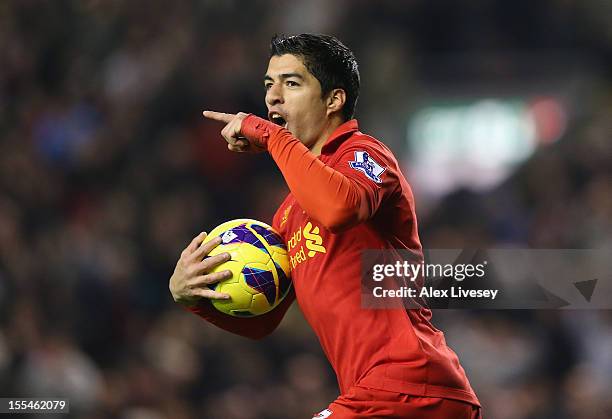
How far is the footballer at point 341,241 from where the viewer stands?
3.13 m

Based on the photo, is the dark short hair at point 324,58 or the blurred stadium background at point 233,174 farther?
the blurred stadium background at point 233,174

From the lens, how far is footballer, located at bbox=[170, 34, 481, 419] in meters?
3.13

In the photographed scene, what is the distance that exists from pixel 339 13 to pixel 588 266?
3920mm

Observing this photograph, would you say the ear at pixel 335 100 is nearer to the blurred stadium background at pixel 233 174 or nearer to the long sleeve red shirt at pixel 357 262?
the long sleeve red shirt at pixel 357 262

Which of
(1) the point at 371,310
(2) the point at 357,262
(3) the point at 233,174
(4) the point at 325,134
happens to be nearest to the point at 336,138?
(4) the point at 325,134

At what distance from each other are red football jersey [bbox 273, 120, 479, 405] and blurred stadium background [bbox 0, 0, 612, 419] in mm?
3573

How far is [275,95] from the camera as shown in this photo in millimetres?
3598

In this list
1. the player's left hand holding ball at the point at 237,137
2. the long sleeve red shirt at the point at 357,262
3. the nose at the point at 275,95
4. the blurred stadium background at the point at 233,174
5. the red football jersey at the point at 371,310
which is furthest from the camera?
the blurred stadium background at the point at 233,174

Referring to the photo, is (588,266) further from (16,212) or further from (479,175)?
(16,212)

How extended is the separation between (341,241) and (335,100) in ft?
1.98

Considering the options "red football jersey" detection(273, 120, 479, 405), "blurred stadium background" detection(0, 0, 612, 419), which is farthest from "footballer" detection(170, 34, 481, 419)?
"blurred stadium background" detection(0, 0, 612, 419)

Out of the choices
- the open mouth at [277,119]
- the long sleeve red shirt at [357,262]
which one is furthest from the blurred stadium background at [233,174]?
the long sleeve red shirt at [357,262]

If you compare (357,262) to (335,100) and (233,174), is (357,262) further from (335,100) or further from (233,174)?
(233,174)

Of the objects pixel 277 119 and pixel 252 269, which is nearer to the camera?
pixel 252 269
